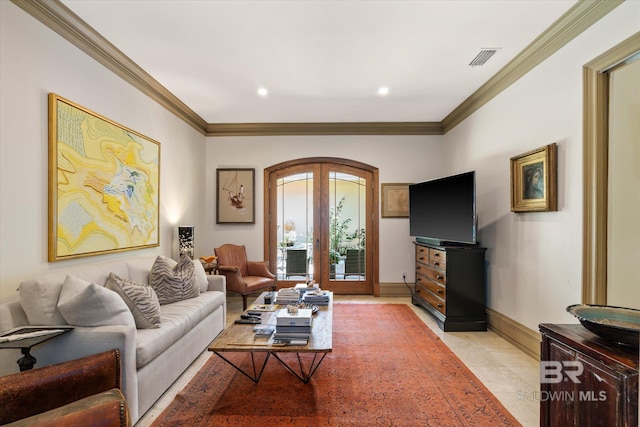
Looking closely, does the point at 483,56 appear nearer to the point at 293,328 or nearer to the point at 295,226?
the point at 293,328

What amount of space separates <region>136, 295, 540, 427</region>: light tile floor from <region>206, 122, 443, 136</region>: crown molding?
305 centimetres

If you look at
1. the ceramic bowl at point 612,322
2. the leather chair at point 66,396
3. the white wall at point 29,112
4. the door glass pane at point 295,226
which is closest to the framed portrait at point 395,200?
the door glass pane at point 295,226

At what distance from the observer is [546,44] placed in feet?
9.14

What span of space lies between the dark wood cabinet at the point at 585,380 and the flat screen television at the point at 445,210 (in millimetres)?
1997

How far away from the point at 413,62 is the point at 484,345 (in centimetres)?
298

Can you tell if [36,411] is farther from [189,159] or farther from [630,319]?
[189,159]

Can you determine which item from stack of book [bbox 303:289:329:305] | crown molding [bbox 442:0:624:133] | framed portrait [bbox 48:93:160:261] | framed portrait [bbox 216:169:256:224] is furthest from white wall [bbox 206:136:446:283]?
stack of book [bbox 303:289:329:305]

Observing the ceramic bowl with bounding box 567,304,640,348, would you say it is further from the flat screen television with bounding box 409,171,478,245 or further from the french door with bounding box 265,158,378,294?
the french door with bounding box 265,158,378,294

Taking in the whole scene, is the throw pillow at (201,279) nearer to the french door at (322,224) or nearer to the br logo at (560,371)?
the french door at (322,224)

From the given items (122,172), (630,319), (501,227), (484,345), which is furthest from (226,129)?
(630,319)

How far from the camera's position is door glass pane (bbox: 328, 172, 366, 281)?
17.9 feet

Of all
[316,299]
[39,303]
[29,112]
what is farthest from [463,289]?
[29,112]

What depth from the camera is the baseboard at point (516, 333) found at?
2.96 meters

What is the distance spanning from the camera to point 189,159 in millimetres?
4809
